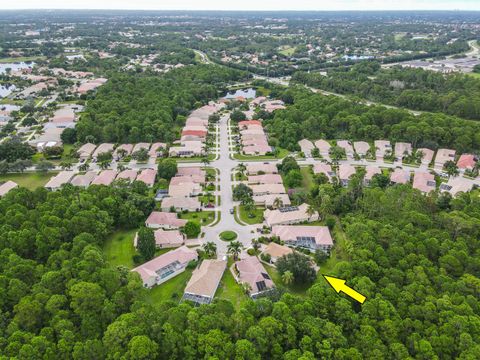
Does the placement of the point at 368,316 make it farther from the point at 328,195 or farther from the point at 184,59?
the point at 184,59

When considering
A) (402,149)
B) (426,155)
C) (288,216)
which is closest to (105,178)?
(288,216)

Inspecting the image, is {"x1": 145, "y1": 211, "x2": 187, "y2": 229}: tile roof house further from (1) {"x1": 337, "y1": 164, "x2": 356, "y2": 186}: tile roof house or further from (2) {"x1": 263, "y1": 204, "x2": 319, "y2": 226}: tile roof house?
(1) {"x1": 337, "y1": 164, "x2": 356, "y2": 186}: tile roof house

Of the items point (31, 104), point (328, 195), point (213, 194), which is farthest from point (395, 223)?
point (31, 104)

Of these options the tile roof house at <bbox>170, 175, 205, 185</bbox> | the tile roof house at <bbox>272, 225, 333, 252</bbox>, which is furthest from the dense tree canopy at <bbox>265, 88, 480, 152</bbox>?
the tile roof house at <bbox>272, 225, 333, 252</bbox>

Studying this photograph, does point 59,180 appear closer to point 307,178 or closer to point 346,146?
point 307,178

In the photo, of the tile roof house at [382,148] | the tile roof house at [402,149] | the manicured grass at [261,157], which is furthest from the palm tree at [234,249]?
the tile roof house at [402,149]

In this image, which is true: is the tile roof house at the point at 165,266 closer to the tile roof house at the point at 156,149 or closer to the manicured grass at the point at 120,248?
the manicured grass at the point at 120,248
